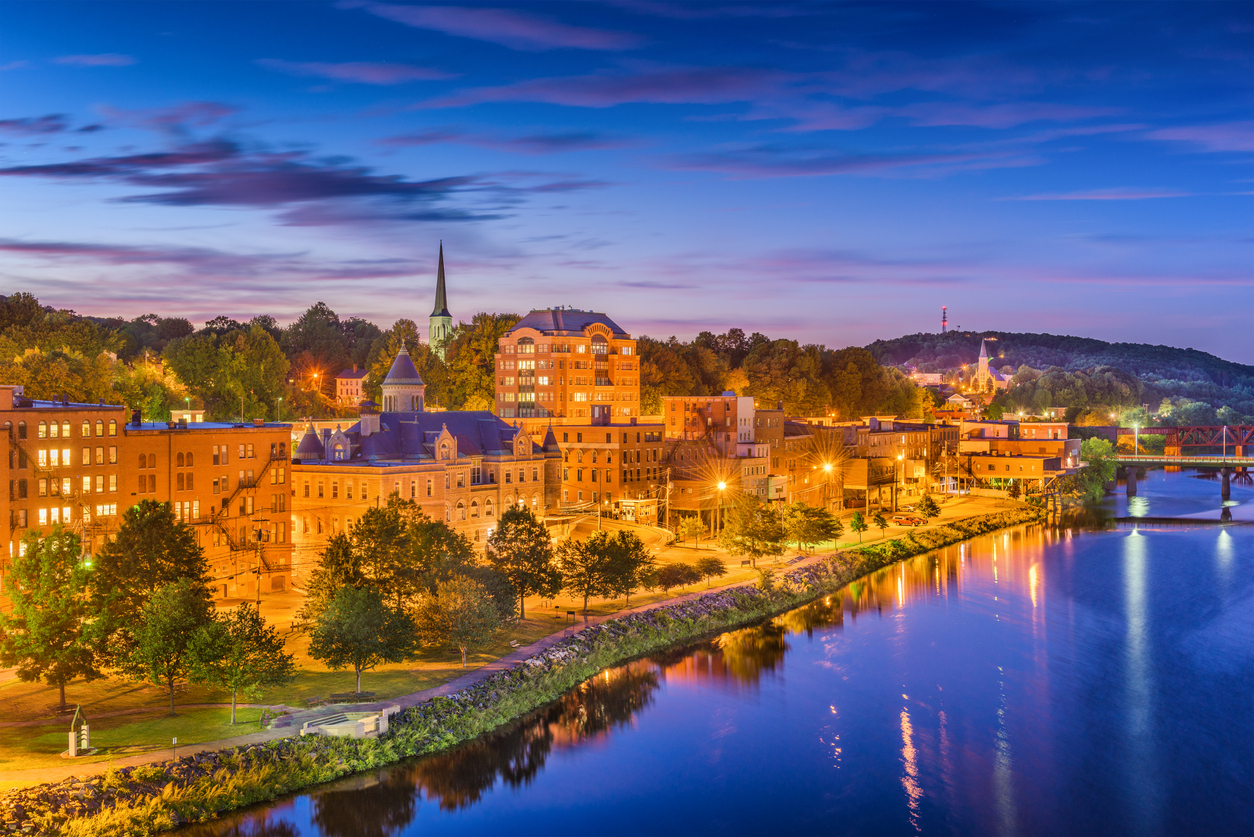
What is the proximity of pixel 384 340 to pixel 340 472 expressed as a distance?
119 metres

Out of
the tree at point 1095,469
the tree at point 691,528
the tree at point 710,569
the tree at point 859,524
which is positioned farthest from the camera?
the tree at point 1095,469

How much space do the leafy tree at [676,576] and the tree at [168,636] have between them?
34.5 m

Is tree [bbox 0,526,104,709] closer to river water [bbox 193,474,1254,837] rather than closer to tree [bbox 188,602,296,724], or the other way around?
tree [bbox 188,602,296,724]

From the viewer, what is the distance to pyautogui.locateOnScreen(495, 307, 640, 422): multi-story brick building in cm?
12631

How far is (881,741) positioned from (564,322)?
289 feet

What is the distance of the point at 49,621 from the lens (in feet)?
148

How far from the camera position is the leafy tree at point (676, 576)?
73812 mm

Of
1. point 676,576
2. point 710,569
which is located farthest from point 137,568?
point 710,569

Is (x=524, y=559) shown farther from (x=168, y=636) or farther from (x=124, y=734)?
(x=124, y=734)

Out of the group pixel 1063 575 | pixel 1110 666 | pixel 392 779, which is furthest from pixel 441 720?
pixel 1063 575

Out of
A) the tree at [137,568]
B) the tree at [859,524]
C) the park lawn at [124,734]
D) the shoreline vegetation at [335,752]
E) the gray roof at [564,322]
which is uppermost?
the gray roof at [564,322]

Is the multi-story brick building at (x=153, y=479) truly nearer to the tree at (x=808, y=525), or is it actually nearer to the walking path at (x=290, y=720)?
the walking path at (x=290, y=720)

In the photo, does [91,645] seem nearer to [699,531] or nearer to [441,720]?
[441,720]

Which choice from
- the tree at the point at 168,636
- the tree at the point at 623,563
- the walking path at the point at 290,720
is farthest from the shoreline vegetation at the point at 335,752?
the tree at the point at 168,636
